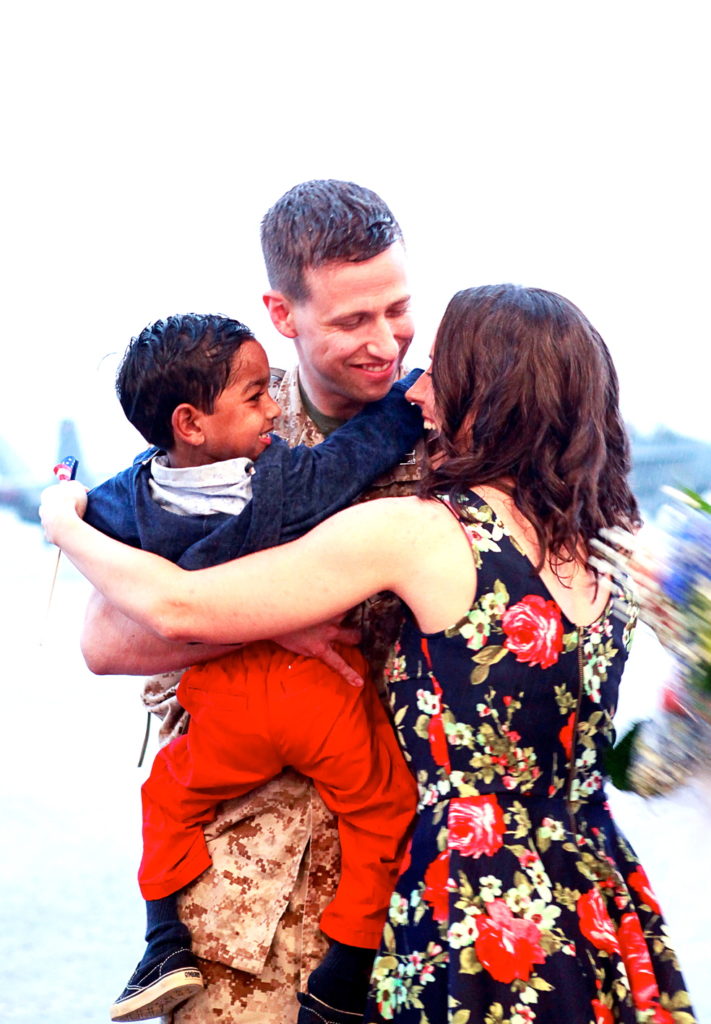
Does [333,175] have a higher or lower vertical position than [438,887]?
higher

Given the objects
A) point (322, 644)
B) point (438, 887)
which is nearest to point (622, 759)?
point (438, 887)

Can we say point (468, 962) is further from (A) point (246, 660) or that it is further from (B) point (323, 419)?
(B) point (323, 419)

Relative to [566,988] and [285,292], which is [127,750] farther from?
[566,988]

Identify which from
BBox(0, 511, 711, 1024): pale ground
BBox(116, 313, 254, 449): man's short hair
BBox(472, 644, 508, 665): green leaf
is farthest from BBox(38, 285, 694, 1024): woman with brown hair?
BBox(0, 511, 711, 1024): pale ground

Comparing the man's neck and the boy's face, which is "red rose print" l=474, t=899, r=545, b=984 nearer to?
the boy's face

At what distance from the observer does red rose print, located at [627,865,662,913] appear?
5.44ft

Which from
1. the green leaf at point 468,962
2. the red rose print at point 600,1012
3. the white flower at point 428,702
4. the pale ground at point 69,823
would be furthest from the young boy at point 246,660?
the pale ground at point 69,823

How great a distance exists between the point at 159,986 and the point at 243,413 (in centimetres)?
80

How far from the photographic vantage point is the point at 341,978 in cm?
169

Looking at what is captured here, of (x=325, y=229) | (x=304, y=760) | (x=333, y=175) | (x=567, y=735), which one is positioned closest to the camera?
(x=567, y=735)

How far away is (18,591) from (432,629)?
9.98 feet

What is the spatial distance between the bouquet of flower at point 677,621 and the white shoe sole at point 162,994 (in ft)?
2.25

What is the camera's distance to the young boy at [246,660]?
1677mm

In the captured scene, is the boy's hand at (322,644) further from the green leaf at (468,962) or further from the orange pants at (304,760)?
the green leaf at (468,962)
